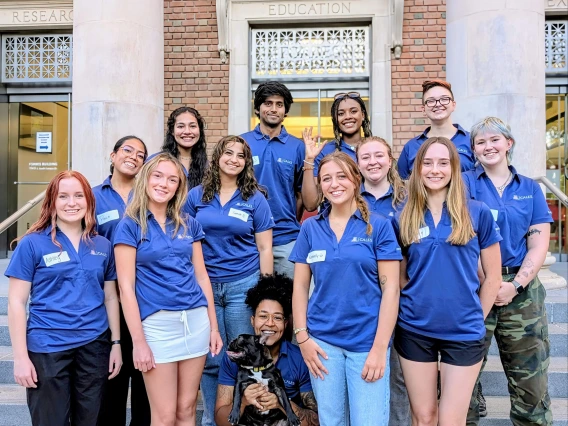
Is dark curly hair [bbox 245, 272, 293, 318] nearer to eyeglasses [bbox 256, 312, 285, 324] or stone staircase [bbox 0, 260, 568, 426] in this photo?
eyeglasses [bbox 256, 312, 285, 324]

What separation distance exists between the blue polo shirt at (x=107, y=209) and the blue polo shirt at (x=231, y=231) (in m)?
0.44

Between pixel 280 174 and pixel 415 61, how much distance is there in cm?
449

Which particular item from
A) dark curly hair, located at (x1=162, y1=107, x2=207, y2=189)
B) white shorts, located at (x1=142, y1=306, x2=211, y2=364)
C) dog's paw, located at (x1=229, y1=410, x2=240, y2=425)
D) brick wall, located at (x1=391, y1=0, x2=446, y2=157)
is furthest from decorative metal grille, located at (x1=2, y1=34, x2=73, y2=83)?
dog's paw, located at (x1=229, y1=410, x2=240, y2=425)

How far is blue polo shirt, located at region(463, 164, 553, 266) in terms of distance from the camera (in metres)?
2.98

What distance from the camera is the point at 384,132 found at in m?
7.51

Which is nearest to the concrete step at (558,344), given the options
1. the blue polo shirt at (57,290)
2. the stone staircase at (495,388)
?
the stone staircase at (495,388)

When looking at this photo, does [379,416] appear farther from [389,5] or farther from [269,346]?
[389,5]

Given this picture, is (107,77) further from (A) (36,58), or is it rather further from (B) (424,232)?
(B) (424,232)

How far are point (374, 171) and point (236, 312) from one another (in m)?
1.26

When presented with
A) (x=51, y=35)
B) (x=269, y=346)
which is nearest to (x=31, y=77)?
(x=51, y=35)

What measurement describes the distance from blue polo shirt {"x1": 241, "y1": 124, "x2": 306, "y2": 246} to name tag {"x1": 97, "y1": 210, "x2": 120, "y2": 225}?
45.4 inches

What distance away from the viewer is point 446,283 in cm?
259

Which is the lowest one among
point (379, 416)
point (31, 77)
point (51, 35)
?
point (379, 416)

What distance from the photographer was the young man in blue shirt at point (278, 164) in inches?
153
